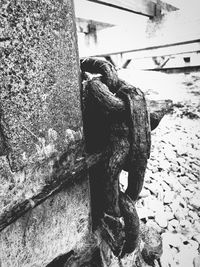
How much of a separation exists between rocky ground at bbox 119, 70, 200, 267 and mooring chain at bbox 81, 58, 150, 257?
0.92 metres

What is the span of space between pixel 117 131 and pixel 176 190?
66.8 inches

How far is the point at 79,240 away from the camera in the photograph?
972 mm

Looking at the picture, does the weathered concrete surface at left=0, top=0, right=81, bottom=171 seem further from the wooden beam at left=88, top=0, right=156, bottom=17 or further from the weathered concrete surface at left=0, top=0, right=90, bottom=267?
the wooden beam at left=88, top=0, right=156, bottom=17

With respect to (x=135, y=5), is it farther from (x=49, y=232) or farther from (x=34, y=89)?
(x=49, y=232)

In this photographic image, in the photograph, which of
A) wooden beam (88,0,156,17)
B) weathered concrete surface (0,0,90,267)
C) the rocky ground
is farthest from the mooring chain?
wooden beam (88,0,156,17)

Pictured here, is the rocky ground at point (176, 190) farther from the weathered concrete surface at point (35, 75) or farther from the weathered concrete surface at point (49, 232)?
the weathered concrete surface at point (35, 75)

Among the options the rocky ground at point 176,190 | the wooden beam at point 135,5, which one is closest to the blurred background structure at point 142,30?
the wooden beam at point 135,5

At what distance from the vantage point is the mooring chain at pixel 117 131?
70cm

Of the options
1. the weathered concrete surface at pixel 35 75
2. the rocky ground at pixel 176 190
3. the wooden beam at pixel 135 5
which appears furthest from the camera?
the wooden beam at pixel 135 5

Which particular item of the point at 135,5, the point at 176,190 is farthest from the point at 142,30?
the point at 176,190

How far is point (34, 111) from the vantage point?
589 millimetres

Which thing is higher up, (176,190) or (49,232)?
(49,232)

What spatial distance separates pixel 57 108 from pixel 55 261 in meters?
0.76

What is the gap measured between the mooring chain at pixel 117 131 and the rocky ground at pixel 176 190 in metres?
0.92
